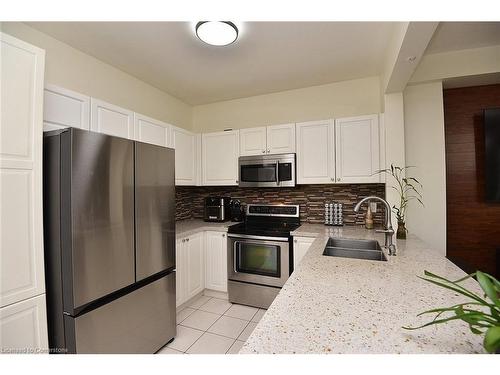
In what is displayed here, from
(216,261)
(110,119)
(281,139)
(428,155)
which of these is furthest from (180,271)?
(428,155)

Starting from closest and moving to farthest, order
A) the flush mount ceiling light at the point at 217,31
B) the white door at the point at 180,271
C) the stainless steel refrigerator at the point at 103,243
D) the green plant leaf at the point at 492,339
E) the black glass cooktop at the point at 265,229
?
1. the green plant leaf at the point at 492,339
2. the stainless steel refrigerator at the point at 103,243
3. the flush mount ceiling light at the point at 217,31
4. the white door at the point at 180,271
5. the black glass cooktop at the point at 265,229

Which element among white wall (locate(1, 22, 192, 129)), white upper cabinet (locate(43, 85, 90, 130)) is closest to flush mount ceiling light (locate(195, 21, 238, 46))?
white upper cabinet (locate(43, 85, 90, 130))

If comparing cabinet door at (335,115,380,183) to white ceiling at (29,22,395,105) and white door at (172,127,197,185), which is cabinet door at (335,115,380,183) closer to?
white ceiling at (29,22,395,105)

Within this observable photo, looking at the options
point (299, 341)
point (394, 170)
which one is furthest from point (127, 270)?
point (394, 170)

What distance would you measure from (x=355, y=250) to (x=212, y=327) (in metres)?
1.51

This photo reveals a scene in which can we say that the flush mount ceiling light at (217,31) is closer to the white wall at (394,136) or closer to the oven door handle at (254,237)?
the white wall at (394,136)

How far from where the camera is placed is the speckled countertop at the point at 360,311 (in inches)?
26.1

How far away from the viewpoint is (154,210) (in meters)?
1.83

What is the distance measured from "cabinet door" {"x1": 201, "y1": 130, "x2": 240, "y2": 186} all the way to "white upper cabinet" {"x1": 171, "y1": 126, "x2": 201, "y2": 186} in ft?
0.35

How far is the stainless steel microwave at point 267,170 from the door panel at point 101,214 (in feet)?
4.87

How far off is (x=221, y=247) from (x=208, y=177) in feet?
3.15

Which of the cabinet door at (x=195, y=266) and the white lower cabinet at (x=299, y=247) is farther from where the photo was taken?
the cabinet door at (x=195, y=266)

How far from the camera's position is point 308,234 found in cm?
235

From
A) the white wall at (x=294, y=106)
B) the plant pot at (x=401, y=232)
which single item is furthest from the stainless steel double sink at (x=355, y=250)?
the white wall at (x=294, y=106)
